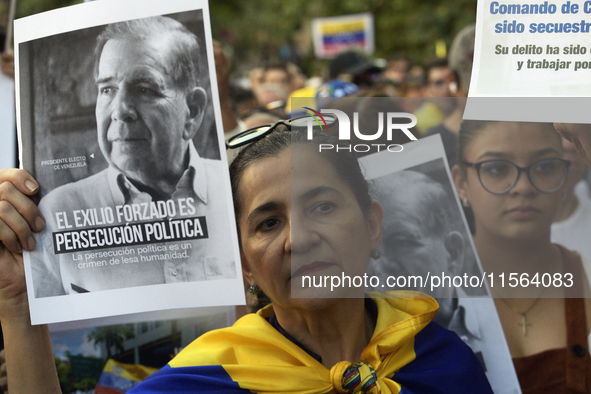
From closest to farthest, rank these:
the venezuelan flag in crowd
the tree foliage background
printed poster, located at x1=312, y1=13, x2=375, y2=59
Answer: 1. the venezuelan flag in crowd
2. printed poster, located at x1=312, y1=13, x2=375, y2=59
3. the tree foliage background

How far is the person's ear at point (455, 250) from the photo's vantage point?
75.5 inches

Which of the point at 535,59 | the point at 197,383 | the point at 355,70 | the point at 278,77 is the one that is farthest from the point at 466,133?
the point at 278,77

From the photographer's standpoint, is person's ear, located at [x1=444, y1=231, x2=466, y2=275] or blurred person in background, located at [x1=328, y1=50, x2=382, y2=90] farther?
blurred person in background, located at [x1=328, y1=50, x2=382, y2=90]

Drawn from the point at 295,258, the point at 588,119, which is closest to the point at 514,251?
the point at 588,119

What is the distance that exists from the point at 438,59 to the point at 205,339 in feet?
18.2

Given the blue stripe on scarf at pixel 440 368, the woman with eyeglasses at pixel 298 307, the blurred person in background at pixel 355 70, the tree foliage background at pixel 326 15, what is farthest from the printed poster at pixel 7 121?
the tree foliage background at pixel 326 15

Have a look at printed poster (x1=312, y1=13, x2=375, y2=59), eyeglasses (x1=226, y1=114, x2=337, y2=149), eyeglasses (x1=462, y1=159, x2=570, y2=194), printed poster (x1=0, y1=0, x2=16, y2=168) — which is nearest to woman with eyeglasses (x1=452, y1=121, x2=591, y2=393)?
eyeglasses (x1=462, y1=159, x2=570, y2=194)

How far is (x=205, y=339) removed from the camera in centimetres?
195

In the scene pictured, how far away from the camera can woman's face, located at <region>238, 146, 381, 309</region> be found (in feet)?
5.92

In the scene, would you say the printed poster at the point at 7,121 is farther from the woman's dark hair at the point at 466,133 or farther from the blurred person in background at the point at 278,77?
the blurred person in background at the point at 278,77

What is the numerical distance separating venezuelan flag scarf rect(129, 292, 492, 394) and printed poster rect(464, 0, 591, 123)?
2.16 feet

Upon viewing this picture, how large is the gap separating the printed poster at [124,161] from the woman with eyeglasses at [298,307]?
90mm

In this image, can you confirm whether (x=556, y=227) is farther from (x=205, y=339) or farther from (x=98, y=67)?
(x=98, y=67)

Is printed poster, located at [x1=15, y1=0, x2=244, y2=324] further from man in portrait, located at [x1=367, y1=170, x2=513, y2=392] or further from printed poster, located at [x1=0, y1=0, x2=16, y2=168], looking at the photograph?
printed poster, located at [x1=0, y1=0, x2=16, y2=168]
